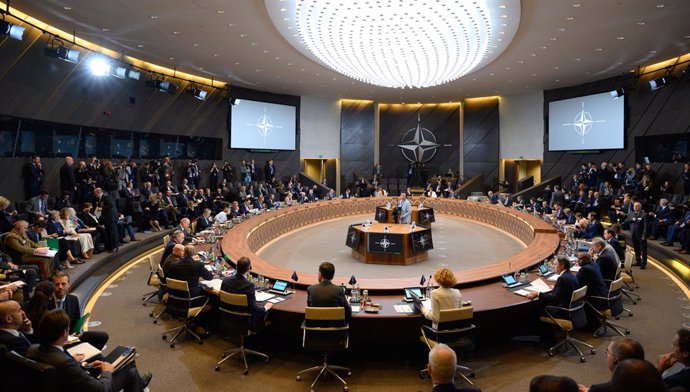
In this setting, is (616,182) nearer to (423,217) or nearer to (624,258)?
(423,217)

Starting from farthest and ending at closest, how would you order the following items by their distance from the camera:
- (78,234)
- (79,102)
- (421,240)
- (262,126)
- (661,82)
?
(262,126) < (661,82) < (79,102) < (421,240) < (78,234)

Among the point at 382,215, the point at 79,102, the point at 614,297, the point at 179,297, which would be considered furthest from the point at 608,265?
the point at 79,102

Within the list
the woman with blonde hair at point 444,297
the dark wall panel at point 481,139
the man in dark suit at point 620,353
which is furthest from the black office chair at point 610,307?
the dark wall panel at point 481,139

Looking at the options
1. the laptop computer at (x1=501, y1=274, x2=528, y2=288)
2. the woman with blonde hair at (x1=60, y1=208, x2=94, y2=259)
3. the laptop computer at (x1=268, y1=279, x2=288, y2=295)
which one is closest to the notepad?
the laptop computer at (x1=268, y1=279, x2=288, y2=295)

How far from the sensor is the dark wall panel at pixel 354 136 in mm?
25156

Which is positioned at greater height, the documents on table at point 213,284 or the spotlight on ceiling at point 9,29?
the spotlight on ceiling at point 9,29

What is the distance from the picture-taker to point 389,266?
9805 mm

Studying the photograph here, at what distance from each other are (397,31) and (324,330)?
19.8 ft

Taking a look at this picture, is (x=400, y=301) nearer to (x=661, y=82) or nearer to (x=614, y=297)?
(x=614, y=297)

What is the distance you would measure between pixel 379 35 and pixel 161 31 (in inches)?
228

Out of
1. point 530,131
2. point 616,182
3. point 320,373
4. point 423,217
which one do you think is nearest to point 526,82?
point 530,131

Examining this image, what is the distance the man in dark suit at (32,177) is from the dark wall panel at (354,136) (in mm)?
16122

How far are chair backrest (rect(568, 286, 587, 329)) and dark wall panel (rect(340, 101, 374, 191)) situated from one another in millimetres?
20339

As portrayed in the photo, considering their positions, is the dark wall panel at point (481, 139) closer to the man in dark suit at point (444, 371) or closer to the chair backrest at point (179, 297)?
the chair backrest at point (179, 297)
